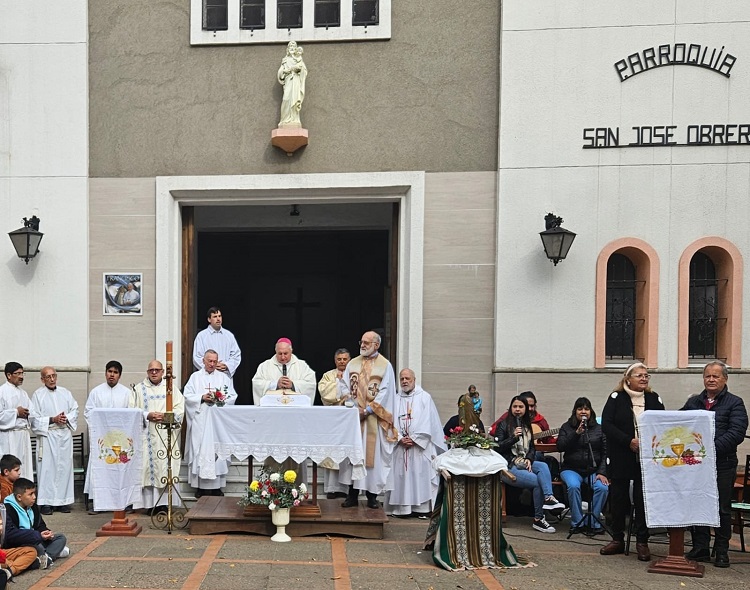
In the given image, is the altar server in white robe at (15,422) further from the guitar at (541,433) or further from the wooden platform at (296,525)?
the guitar at (541,433)

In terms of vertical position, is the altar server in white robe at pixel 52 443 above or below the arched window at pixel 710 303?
below

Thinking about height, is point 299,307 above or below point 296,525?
above

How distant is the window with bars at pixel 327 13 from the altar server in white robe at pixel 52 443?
19.3 feet

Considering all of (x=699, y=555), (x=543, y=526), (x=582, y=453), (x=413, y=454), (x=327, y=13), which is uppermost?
(x=327, y=13)

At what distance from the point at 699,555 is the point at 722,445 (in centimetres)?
114

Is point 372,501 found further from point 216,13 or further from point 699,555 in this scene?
point 216,13

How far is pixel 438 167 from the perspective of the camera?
33.5 ft

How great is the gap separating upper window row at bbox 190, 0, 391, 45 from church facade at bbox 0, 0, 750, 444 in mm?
34

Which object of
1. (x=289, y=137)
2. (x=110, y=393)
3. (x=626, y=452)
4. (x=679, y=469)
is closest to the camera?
(x=679, y=469)

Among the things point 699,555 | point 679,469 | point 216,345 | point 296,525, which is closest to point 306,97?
point 216,345

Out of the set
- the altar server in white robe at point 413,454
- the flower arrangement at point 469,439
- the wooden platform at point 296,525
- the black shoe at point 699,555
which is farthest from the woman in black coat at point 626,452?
the wooden platform at point 296,525

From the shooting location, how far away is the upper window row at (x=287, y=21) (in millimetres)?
10203

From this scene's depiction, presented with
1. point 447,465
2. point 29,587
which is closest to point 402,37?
point 447,465

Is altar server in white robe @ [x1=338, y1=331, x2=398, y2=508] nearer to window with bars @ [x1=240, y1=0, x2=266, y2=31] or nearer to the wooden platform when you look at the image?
the wooden platform
